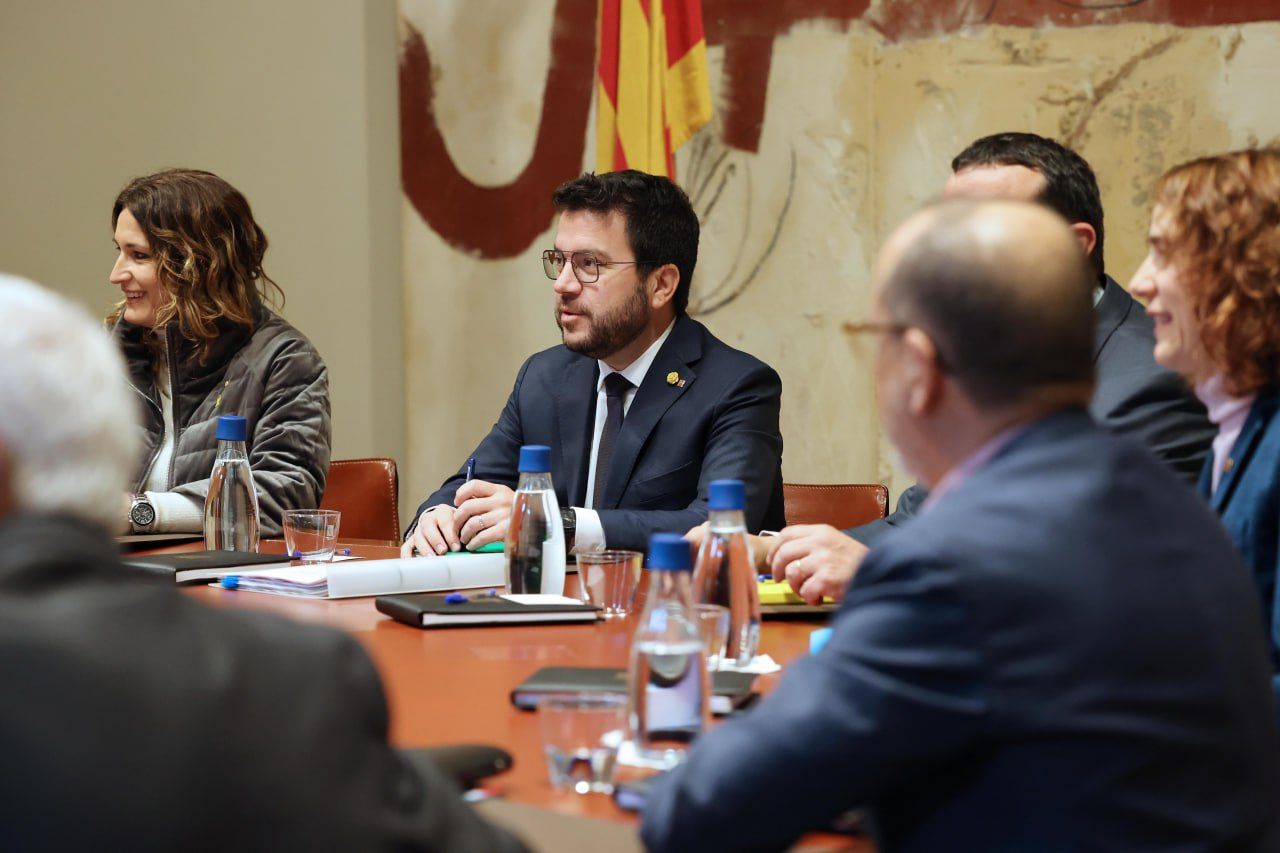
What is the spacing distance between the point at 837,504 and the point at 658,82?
1.62 meters

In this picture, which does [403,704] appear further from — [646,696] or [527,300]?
[527,300]

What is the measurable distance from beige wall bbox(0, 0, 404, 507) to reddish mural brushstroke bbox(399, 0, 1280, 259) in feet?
0.44

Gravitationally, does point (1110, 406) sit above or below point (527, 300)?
below

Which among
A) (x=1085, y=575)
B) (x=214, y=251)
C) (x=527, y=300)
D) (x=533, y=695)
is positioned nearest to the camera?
(x=1085, y=575)

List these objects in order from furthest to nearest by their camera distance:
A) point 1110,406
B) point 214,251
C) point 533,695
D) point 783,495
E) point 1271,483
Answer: point 214,251 → point 783,495 → point 1110,406 → point 1271,483 → point 533,695

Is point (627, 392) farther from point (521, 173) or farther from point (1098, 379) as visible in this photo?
point (521, 173)

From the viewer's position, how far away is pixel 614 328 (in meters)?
3.38

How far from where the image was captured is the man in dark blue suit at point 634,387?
328cm

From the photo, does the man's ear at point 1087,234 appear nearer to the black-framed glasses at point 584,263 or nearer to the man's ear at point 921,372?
the black-framed glasses at point 584,263

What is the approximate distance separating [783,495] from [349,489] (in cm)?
115

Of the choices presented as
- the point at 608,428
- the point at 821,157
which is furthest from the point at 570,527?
the point at 821,157

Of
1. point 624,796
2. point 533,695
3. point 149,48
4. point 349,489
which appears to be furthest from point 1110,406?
point 149,48

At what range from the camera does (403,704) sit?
1.76m

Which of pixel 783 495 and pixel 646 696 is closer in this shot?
pixel 646 696
